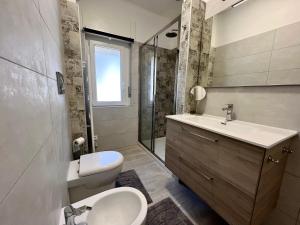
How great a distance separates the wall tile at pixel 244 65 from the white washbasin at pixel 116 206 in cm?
132

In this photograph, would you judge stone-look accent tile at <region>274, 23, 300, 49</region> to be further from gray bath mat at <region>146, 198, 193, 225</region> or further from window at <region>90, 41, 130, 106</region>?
window at <region>90, 41, 130, 106</region>

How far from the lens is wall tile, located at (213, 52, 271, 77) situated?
108 centimetres

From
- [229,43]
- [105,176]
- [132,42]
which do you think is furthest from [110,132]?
[229,43]

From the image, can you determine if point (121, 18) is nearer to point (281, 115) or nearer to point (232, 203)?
point (281, 115)

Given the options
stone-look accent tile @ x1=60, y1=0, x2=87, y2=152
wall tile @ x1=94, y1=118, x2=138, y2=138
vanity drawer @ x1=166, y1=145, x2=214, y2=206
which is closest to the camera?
vanity drawer @ x1=166, y1=145, x2=214, y2=206

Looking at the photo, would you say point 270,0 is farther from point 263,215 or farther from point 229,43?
point 263,215

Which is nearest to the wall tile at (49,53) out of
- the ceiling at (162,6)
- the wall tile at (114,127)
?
the wall tile at (114,127)

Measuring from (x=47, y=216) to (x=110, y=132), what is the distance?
6.38 feet

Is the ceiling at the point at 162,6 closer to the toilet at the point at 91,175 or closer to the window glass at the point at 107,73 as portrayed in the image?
the window glass at the point at 107,73

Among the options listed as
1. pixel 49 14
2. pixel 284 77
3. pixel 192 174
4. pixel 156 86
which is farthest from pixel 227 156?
pixel 156 86

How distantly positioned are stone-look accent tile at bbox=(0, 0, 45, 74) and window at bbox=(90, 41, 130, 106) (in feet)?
5.70

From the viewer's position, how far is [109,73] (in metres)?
2.28

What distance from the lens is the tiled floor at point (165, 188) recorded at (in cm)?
123

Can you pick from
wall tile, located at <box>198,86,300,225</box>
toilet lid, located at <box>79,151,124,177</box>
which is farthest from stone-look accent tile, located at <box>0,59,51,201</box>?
wall tile, located at <box>198,86,300,225</box>
